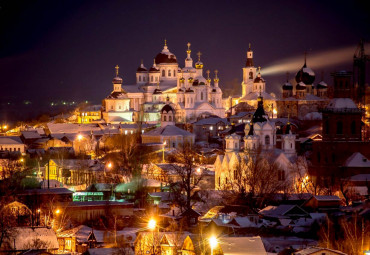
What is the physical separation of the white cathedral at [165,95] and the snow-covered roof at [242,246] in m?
43.6

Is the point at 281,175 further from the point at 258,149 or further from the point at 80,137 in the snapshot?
the point at 80,137

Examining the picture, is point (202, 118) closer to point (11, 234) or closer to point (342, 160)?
point (342, 160)

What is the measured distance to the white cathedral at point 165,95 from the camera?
7194cm

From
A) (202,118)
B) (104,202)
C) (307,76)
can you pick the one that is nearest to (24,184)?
(104,202)

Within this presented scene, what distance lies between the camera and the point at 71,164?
52.7 m

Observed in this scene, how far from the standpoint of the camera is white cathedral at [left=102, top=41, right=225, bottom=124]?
71938 millimetres

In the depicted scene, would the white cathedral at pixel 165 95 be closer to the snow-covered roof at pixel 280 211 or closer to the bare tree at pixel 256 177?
the bare tree at pixel 256 177

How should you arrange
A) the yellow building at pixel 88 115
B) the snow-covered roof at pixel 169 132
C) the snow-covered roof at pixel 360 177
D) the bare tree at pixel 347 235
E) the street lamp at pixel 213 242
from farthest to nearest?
1. the yellow building at pixel 88 115
2. the snow-covered roof at pixel 169 132
3. the snow-covered roof at pixel 360 177
4. the bare tree at pixel 347 235
5. the street lamp at pixel 213 242

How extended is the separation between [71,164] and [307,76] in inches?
1003

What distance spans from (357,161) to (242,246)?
17.7 m

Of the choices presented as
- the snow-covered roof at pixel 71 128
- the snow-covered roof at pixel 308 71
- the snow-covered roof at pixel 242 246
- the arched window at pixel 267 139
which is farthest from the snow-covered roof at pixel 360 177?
the snow-covered roof at pixel 308 71

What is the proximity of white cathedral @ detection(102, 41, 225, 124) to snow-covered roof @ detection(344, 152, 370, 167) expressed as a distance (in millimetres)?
28055

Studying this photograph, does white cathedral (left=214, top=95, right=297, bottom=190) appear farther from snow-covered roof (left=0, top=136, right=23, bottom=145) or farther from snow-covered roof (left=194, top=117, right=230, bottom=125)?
snow-covered roof (left=0, top=136, right=23, bottom=145)

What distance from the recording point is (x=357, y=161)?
43.2 meters
